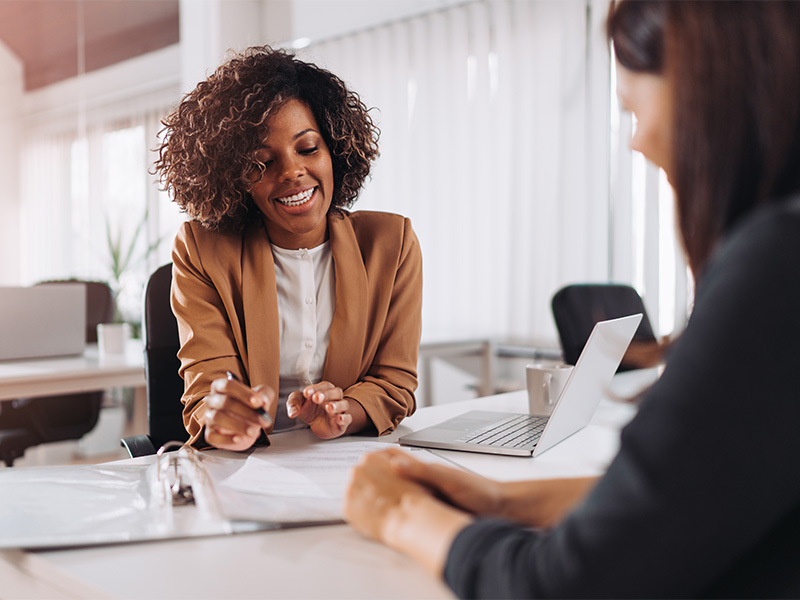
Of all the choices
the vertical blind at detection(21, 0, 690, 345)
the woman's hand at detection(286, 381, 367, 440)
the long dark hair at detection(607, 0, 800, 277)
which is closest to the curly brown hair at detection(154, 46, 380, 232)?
the woman's hand at detection(286, 381, 367, 440)

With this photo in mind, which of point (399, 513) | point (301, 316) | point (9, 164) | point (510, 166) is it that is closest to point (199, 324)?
point (301, 316)

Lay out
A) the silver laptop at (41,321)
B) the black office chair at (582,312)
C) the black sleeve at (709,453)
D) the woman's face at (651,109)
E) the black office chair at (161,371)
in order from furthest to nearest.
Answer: the silver laptop at (41,321), the black office chair at (582,312), the black office chair at (161,371), the woman's face at (651,109), the black sleeve at (709,453)

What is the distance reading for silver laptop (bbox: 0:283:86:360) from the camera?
2.39 metres

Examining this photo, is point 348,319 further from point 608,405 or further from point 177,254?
point 608,405

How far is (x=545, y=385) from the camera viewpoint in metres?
1.31

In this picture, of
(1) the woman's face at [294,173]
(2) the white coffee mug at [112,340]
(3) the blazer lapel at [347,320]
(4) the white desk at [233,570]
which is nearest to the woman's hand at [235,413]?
(4) the white desk at [233,570]

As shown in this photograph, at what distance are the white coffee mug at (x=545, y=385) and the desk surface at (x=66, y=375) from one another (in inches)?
57.3

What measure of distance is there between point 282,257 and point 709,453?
106 centimetres

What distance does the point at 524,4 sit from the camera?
3.28 meters

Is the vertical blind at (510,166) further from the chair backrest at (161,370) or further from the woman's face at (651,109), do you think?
the woman's face at (651,109)

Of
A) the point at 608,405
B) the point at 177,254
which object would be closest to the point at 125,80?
the point at 177,254

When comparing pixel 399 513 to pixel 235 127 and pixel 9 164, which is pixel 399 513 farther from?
pixel 9 164

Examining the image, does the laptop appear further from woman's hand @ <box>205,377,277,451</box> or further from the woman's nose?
the woman's nose

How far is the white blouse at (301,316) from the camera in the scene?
1337mm
